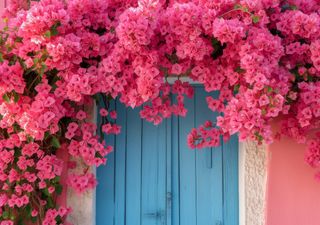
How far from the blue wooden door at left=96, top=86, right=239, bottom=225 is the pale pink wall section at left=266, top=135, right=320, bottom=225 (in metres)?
0.39

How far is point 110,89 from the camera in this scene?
2.62 metres

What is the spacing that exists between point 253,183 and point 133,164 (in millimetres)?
915

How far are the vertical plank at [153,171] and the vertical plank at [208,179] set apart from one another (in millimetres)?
272

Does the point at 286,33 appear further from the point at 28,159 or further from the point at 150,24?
the point at 28,159

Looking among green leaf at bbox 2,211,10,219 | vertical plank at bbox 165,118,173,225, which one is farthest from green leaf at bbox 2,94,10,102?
vertical plank at bbox 165,118,173,225

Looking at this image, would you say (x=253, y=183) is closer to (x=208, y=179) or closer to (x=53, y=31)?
(x=208, y=179)

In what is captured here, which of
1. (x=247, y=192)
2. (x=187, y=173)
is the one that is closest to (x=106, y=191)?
(x=187, y=173)

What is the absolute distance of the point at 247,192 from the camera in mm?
3027

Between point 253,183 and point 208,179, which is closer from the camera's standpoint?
point 253,183

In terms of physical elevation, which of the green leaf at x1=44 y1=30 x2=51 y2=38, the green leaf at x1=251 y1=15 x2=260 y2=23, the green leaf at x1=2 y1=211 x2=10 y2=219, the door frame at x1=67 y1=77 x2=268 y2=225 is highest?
the green leaf at x1=251 y1=15 x2=260 y2=23

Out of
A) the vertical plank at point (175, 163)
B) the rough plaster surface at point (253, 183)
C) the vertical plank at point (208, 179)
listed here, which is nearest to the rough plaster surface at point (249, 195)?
the rough plaster surface at point (253, 183)

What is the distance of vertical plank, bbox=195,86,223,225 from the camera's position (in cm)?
326

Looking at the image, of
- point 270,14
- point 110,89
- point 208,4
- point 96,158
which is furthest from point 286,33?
point 96,158

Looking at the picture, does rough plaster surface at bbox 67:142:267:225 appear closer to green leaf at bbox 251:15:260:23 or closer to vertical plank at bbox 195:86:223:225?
vertical plank at bbox 195:86:223:225
